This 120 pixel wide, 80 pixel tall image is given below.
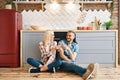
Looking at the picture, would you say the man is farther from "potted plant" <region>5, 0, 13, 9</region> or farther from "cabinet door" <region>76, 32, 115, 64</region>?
"potted plant" <region>5, 0, 13, 9</region>

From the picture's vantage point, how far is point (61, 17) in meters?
5.72

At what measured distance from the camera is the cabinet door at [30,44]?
5.18m

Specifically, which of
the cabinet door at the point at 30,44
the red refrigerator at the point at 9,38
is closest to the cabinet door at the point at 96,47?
the cabinet door at the point at 30,44

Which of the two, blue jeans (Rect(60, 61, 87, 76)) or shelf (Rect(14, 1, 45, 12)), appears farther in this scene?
shelf (Rect(14, 1, 45, 12))

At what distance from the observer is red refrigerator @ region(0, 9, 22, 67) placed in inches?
199

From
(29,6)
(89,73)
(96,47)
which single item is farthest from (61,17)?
(89,73)

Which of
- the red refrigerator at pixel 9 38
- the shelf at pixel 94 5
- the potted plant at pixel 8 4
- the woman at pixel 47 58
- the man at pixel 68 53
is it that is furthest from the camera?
the shelf at pixel 94 5

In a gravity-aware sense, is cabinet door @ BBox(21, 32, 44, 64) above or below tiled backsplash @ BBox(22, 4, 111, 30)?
below

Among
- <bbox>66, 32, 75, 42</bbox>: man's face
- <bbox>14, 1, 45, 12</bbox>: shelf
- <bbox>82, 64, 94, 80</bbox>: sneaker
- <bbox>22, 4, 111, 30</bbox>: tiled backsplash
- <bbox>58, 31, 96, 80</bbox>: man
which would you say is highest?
<bbox>14, 1, 45, 12</bbox>: shelf

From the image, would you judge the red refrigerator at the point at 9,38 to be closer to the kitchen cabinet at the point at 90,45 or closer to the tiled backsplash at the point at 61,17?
the kitchen cabinet at the point at 90,45

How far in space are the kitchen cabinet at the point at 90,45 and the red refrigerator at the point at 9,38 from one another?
0.17 m

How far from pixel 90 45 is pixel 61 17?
3.57 ft

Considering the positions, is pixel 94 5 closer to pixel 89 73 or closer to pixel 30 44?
pixel 30 44

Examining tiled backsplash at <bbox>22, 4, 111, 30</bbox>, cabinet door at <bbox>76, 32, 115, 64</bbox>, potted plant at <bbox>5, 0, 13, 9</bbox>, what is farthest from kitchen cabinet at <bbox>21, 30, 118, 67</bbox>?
potted plant at <bbox>5, 0, 13, 9</bbox>
